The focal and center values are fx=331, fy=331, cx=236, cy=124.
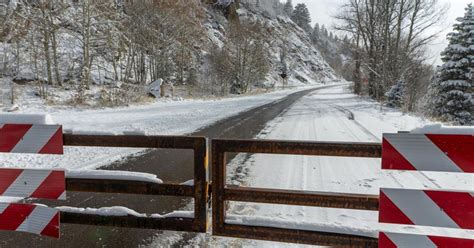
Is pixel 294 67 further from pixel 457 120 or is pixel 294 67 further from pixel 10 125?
pixel 10 125

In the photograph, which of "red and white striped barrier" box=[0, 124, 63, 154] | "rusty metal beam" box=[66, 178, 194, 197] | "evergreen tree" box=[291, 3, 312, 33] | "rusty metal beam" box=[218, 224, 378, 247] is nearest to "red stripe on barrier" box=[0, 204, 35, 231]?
"rusty metal beam" box=[66, 178, 194, 197]

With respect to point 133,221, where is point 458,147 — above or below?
above

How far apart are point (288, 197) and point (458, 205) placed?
127 cm

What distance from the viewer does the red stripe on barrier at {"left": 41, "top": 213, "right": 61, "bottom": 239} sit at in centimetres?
306

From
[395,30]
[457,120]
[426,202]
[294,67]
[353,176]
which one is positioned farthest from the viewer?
[294,67]

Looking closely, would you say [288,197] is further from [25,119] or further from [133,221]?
[25,119]

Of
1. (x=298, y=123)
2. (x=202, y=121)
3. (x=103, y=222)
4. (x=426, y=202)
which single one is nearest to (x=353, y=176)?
(x=426, y=202)

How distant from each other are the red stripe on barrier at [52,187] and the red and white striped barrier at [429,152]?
2.79 metres

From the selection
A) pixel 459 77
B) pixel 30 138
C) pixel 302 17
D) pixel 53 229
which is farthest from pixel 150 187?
pixel 302 17

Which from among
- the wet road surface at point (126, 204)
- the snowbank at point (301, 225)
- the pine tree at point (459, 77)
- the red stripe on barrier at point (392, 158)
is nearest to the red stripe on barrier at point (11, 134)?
the wet road surface at point (126, 204)

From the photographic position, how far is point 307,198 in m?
2.79

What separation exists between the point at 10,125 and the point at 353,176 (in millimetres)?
4810

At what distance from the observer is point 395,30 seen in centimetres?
2458

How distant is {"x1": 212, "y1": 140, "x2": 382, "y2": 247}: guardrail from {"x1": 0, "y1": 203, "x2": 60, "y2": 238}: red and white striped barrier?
1.51m
